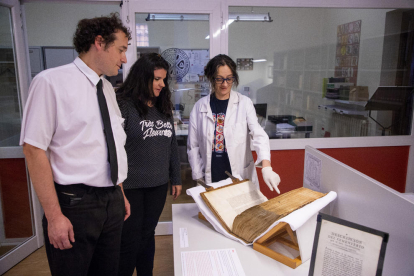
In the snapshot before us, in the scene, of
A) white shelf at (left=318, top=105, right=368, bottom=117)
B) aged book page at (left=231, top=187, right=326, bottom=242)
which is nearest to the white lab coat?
aged book page at (left=231, top=187, right=326, bottom=242)

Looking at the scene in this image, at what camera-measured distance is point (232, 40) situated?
2568 millimetres

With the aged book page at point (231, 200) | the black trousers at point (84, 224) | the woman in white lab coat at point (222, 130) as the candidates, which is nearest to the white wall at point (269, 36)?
the woman in white lab coat at point (222, 130)

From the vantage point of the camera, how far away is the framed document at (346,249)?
2.49 ft

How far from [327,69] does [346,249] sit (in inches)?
87.7

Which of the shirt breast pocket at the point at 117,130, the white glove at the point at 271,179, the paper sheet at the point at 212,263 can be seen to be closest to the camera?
the paper sheet at the point at 212,263

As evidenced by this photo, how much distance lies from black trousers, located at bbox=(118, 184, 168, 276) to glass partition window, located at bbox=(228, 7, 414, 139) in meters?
1.42

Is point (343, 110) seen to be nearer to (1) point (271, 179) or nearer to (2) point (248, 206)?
(1) point (271, 179)

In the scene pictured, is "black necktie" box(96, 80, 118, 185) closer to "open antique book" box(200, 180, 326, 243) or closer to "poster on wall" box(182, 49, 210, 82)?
"open antique book" box(200, 180, 326, 243)

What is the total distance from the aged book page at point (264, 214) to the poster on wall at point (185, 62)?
1608mm

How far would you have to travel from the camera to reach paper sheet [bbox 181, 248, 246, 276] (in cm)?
98

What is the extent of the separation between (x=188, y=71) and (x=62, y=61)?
248 cm

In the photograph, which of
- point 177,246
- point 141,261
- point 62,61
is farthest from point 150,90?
point 62,61

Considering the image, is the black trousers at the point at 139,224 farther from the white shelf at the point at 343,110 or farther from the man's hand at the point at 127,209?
the white shelf at the point at 343,110

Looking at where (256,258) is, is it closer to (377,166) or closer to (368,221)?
(368,221)
